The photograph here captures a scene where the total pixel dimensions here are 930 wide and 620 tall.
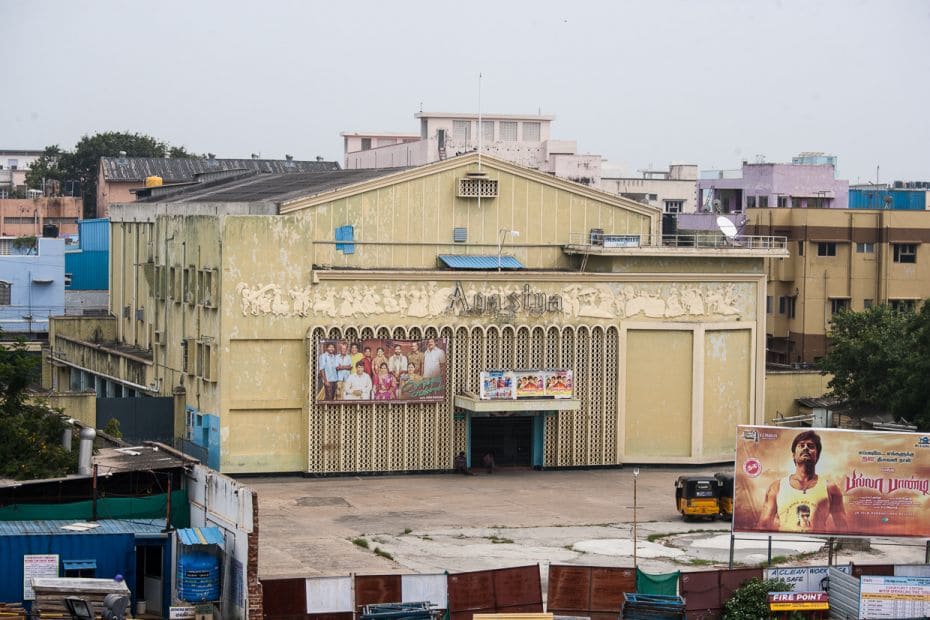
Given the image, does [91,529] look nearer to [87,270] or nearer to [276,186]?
[276,186]

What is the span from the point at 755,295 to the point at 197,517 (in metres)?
28.6

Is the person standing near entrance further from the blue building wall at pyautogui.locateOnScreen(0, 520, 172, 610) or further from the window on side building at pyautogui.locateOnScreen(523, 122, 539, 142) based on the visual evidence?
the window on side building at pyautogui.locateOnScreen(523, 122, 539, 142)

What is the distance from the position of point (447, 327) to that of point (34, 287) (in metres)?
26.8

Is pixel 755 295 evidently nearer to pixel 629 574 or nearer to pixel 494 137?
pixel 629 574

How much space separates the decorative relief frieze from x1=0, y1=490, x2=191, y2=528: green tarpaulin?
17.2 metres

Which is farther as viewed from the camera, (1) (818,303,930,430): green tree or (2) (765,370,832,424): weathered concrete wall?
(2) (765,370,832,424): weathered concrete wall

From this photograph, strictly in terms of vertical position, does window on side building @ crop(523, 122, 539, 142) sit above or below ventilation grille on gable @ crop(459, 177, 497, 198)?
above

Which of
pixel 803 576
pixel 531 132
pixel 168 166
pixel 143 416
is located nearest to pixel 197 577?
pixel 803 576

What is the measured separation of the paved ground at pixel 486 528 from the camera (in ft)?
128

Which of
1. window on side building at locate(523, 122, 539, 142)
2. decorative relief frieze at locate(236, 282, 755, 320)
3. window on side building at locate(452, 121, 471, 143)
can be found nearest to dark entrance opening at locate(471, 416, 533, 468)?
decorative relief frieze at locate(236, 282, 755, 320)

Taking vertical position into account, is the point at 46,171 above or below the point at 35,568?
above

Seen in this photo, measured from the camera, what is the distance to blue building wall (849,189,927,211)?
82812 millimetres

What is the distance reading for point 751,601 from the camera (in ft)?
109

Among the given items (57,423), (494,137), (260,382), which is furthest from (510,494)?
(494,137)
